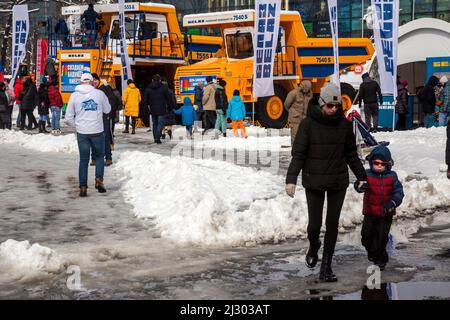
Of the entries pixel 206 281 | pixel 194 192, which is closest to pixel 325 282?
pixel 206 281

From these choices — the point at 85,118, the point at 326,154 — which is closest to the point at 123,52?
the point at 85,118

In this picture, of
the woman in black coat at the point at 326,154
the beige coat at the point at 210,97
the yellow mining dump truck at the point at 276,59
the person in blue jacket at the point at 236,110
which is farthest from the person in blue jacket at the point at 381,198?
the yellow mining dump truck at the point at 276,59

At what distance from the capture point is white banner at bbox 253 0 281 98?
20.3m

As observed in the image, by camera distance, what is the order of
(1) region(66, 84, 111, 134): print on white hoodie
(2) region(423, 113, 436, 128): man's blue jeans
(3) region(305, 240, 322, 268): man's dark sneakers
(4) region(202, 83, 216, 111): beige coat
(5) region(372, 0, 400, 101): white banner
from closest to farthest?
1. (3) region(305, 240, 322, 268): man's dark sneakers
2. (1) region(66, 84, 111, 134): print on white hoodie
3. (5) region(372, 0, 400, 101): white banner
4. (4) region(202, 83, 216, 111): beige coat
5. (2) region(423, 113, 436, 128): man's blue jeans

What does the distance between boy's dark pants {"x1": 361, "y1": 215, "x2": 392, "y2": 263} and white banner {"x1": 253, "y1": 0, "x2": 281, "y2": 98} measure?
13.1 meters

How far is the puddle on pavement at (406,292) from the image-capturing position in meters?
6.13

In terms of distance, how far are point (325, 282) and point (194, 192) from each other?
3837mm

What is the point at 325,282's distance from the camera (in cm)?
671

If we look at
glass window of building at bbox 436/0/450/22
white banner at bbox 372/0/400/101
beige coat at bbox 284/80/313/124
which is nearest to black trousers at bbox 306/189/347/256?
beige coat at bbox 284/80/313/124

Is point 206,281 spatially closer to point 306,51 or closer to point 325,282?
point 325,282

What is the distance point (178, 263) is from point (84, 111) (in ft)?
15.1

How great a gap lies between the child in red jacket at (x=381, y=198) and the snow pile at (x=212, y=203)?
5.70 feet

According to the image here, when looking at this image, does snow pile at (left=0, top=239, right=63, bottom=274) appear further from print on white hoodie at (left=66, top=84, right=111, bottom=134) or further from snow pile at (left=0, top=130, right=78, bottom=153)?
snow pile at (left=0, top=130, right=78, bottom=153)

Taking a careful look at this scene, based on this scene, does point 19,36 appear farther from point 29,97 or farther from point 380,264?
point 380,264
